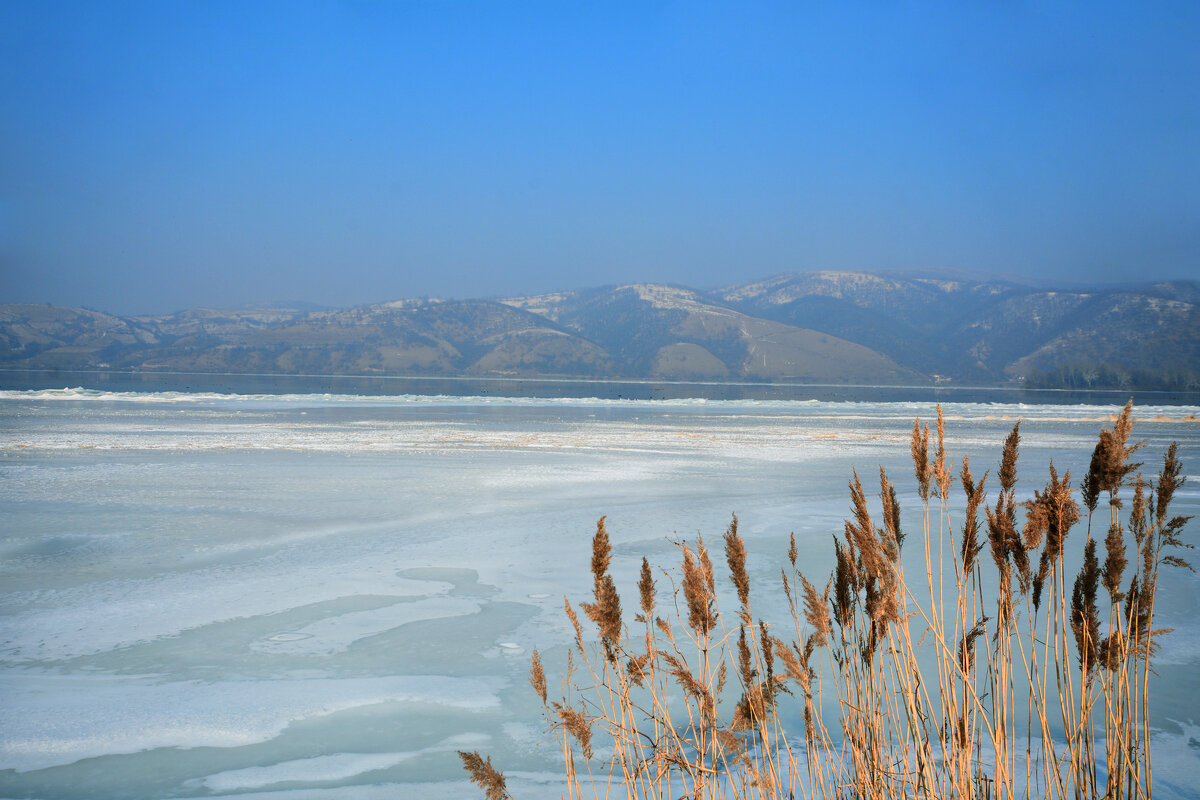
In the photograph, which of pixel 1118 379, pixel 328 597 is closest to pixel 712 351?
pixel 1118 379

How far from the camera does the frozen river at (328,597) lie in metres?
3.65

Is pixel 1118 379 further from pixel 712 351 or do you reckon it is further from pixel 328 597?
pixel 328 597

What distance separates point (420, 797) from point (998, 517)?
2.47 m

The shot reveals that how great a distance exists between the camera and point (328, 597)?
→ 6117 millimetres

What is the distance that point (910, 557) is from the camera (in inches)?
299

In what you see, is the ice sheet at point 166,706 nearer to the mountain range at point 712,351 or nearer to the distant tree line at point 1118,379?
the distant tree line at point 1118,379

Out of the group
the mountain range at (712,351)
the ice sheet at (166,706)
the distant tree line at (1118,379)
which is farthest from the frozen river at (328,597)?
the mountain range at (712,351)

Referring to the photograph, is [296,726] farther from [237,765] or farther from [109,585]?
[109,585]

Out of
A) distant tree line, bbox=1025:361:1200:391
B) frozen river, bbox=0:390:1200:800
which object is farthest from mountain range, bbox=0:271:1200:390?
frozen river, bbox=0:390:1200:800

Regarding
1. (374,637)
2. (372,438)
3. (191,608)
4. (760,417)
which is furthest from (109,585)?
(760,417)

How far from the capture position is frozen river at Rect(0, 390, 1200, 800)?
3.65m

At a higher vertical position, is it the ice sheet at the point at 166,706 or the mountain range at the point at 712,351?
the mountain range at the point at 712,351

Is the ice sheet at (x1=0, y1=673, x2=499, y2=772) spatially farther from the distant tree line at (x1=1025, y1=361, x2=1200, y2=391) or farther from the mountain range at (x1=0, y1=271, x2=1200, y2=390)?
the mountain range at (x1=0, y1=271, x2=1200, y2=390)

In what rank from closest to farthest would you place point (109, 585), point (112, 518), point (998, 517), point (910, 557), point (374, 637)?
1. point (998, 517)
2. point (374, 637)
3. point (109, 585)
4. point (910, 557)
5. point (112, 518)
